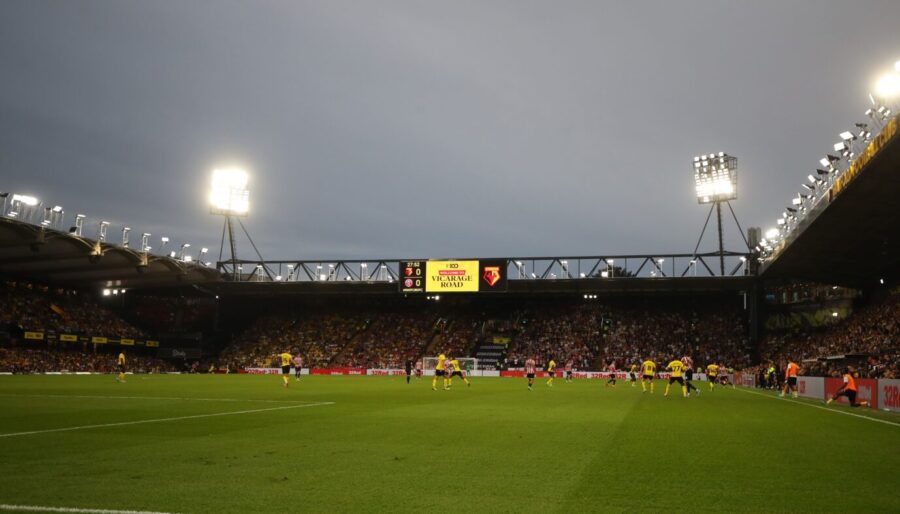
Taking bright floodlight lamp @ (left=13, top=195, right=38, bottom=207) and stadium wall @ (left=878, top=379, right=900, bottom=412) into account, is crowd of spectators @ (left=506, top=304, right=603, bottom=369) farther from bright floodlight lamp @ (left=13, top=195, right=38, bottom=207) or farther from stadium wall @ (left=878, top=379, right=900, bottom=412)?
bright floodlight lamp @ (left=13, top=195, right=38, bottom=207)

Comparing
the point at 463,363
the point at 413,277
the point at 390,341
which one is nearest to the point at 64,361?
the point at 390,341

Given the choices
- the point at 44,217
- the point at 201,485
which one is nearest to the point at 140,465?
the point at 201,485

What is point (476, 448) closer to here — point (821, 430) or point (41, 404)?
point (821, 430)

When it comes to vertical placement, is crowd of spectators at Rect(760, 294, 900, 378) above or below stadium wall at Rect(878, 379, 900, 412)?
above

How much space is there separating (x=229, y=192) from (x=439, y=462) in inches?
2648

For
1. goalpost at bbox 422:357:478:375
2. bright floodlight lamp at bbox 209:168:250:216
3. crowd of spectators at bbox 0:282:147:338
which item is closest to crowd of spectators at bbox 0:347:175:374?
crowd of spectators at bbox 0:282:147:338

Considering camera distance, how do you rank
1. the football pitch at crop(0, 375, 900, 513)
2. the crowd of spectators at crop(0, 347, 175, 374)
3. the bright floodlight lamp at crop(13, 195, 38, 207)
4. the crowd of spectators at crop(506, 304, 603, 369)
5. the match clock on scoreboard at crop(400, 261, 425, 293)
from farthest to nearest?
the crowd of spectators at crop(506, 304, 603, 369), the match clock on scoreboard at crop(400, 261, 425, 293), the crowd of spectators at crop(0, 347, 175, 374), the bright floodlight lamp at crop(13, 195, 38, 207), the football pitch at crop(0, 375, 900, 513)

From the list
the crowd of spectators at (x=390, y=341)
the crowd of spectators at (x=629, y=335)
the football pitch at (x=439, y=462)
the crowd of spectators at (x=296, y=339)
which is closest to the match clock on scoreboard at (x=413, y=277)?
the crowd of spectators at (x=390, y=341)

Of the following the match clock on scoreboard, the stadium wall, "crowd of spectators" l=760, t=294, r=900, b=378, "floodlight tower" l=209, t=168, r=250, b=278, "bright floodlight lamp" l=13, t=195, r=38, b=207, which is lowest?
the stadium wall

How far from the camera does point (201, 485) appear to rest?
798 centimetres

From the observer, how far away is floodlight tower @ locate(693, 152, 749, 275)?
63406mm

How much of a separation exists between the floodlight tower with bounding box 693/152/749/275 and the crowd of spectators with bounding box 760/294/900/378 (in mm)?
12618

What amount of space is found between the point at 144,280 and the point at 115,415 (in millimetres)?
58323

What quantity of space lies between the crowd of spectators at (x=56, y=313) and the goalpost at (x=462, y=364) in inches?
1248
